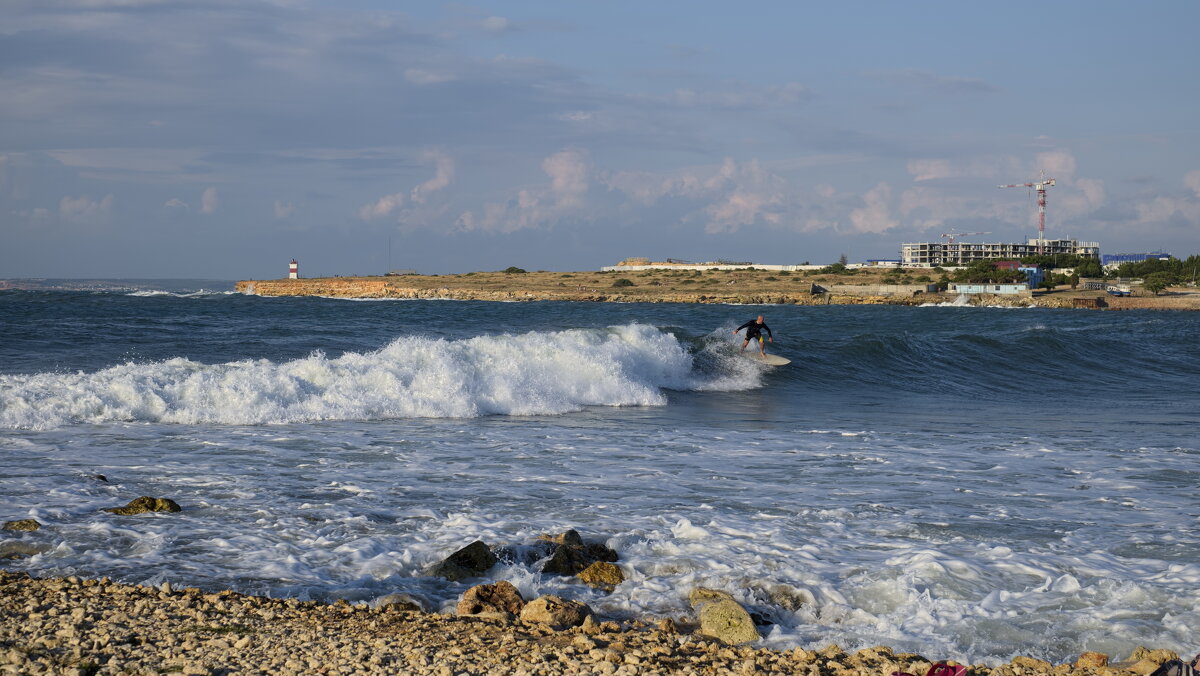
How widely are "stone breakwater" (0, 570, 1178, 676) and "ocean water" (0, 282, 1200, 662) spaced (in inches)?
15.9

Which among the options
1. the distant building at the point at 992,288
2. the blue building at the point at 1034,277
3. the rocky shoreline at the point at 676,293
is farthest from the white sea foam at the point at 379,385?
the blue building at the point at 1034,277

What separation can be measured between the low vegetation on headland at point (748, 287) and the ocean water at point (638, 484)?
164ft

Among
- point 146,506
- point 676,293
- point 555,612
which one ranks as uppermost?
point 676,293

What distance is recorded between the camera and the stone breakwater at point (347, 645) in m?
4.94

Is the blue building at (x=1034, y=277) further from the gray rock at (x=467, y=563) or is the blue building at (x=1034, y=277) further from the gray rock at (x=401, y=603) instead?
the gray rock at (x=401, y=603)

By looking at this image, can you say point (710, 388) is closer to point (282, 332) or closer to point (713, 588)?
point (282, 332)

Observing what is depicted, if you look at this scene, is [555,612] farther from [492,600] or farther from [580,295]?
[580,295]

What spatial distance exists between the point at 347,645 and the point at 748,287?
3125 inches

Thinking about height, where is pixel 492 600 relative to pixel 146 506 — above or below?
below

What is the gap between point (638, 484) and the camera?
10148mm

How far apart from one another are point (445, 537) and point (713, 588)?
2423mm

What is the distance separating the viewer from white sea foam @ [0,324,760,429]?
14172 mm

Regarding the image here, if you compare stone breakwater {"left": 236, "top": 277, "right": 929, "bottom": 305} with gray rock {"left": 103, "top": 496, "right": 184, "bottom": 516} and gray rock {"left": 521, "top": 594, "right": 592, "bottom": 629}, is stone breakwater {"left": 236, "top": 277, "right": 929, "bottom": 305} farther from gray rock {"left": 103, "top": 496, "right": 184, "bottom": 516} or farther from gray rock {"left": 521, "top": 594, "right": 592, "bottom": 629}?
gray rock {"left": 521, "top": 594, "right": 592, "bottom": 629}

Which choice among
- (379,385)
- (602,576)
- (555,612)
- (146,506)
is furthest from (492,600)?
(379,385)
